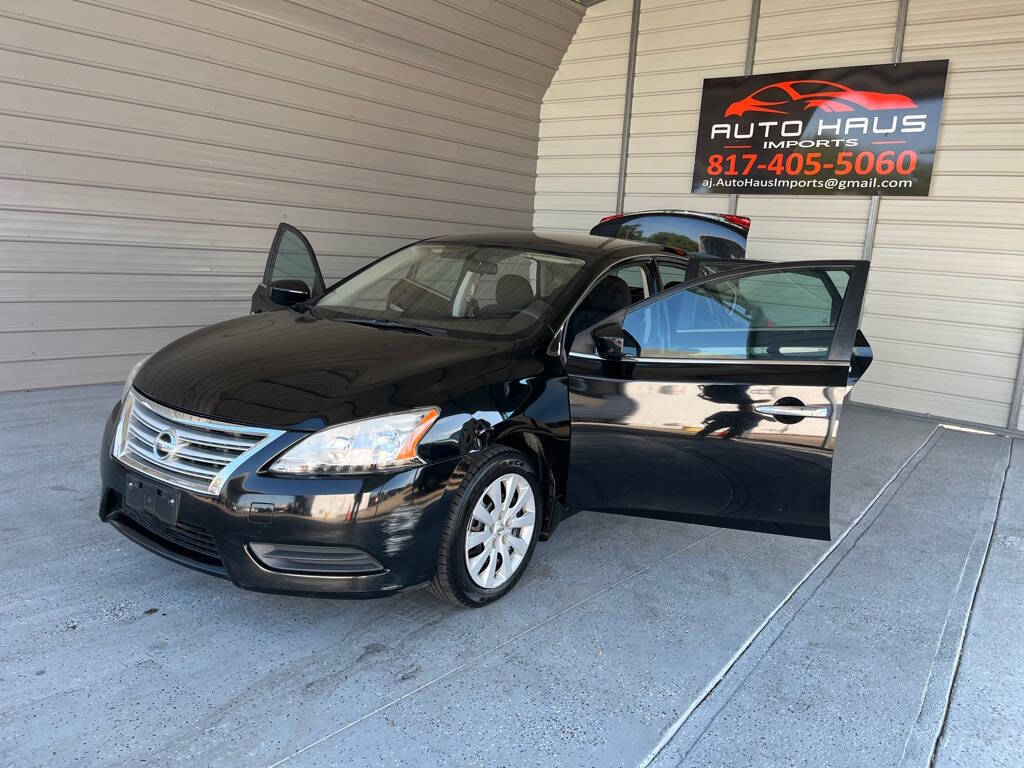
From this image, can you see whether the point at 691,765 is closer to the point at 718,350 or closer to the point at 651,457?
the point at 651,457

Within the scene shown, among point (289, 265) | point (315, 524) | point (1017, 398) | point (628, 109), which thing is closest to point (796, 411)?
point (315, 524)

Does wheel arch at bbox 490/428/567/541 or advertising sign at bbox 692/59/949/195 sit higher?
advertising sign at bbox 692/59/949/195

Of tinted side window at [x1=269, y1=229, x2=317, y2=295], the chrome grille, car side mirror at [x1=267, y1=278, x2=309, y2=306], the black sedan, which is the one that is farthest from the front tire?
tinted side window at [x1=269, y1=229, x2=317, y2=295]

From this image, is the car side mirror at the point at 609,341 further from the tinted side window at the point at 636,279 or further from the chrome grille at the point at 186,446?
the chrome grille at the point at 186,446

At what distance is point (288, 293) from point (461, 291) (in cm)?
88

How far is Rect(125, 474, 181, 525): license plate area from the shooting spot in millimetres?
2420

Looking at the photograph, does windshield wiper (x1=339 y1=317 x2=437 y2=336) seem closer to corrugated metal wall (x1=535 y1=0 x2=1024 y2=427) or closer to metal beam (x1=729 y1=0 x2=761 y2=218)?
corrugated metal wall (x1=535 y1=0 x2=1024 y2=427)

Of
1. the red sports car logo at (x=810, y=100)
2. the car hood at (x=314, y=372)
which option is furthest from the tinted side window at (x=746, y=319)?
the red sports car logo at (x=810, y=100)

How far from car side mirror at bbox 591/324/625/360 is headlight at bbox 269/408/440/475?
2.81 feet

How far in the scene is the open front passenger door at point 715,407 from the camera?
2875mm

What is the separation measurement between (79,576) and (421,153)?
5910mm

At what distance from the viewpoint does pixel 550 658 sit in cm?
252

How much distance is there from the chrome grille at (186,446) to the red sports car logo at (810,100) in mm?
6618

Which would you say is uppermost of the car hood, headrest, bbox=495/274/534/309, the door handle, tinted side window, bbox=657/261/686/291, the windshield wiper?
tinted side window, bbox=657/261/686/291
